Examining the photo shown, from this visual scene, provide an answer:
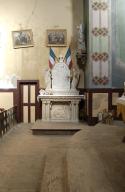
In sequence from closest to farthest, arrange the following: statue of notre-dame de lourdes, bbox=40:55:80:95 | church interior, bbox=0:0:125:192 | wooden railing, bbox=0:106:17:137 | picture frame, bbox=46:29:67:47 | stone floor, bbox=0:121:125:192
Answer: stone floor, bbox=0:121:125:192 < church interior, bbox=0:0:125:192 < wooden railing, bbox=0:106:17:137 < statue of notre-dame de lourdes, bbox=40:55:80:95 < picture frame, bbox=46:29:67:47

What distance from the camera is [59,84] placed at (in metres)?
13.0

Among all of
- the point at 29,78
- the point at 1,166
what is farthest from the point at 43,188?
the point at 29,78

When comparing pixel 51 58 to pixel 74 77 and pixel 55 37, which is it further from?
pixel 74 77

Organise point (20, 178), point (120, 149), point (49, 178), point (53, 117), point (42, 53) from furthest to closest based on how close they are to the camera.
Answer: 1. point (42, 53)
2. point (53, 117)
3. point (120, 149)
4. point (20, 178)
5. point (49, 178)

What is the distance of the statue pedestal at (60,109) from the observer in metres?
12.5

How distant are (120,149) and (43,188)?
2072 mm

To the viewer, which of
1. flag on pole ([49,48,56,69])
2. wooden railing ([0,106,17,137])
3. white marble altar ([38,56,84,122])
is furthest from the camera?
flag on pole ([49,48,56,69])

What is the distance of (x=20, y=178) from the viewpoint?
5980 mm

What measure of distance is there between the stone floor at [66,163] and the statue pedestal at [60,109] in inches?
107

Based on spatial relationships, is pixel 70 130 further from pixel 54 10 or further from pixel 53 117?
pixel 54 10

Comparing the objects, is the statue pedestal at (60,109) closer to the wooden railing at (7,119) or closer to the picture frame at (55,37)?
the wooden railing at (7,119)

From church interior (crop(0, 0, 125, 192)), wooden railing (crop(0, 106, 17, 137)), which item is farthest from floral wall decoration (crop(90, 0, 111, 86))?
wooden railing (crop(0, 106, 17, 137))

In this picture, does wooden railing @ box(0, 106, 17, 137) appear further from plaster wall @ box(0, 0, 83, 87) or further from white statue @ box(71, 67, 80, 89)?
white statue @ box(71, 67, 80, 89)

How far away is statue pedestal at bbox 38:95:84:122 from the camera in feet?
40.9
